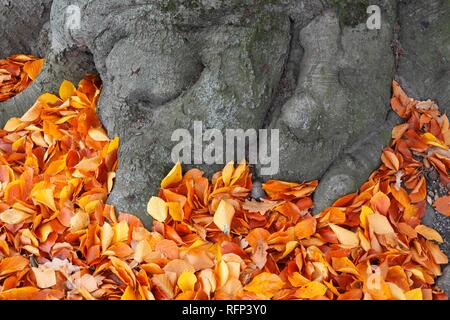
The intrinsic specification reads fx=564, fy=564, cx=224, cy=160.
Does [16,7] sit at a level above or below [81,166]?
above

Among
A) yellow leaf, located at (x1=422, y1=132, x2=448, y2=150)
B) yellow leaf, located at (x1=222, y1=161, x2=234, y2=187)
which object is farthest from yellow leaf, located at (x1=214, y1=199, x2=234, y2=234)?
yellow leaf, located at (x1=422, y1=132, x2=448, y2=150)

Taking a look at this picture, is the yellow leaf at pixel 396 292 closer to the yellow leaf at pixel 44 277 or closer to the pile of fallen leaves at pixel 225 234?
the pile of fallen leaves at pixel 225 234

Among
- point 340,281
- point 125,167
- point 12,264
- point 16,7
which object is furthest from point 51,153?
point 340,281

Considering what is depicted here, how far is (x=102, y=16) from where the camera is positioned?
264 centimetres

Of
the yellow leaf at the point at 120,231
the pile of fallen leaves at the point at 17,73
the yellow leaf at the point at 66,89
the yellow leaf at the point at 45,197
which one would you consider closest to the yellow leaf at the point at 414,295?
the yellow leaf at the point at 120,231

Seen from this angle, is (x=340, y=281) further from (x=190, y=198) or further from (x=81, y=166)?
(x=81, y=166)

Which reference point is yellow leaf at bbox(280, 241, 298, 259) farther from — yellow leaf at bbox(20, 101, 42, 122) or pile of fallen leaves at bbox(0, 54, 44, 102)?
pile of fallen leaves at bbox(0, 54, 44, 102)

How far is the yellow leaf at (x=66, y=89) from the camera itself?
312 centimetres

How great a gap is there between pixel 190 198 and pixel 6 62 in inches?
74.3

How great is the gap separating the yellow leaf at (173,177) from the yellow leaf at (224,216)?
0.84 feet

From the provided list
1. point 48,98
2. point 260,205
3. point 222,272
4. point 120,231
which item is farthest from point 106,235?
point 48,98

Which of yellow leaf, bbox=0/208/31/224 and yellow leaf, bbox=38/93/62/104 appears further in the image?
yellow leaf, bbox=38/93/62/104

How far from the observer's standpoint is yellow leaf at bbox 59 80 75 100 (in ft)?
10.2

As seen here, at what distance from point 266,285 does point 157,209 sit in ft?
1.93
